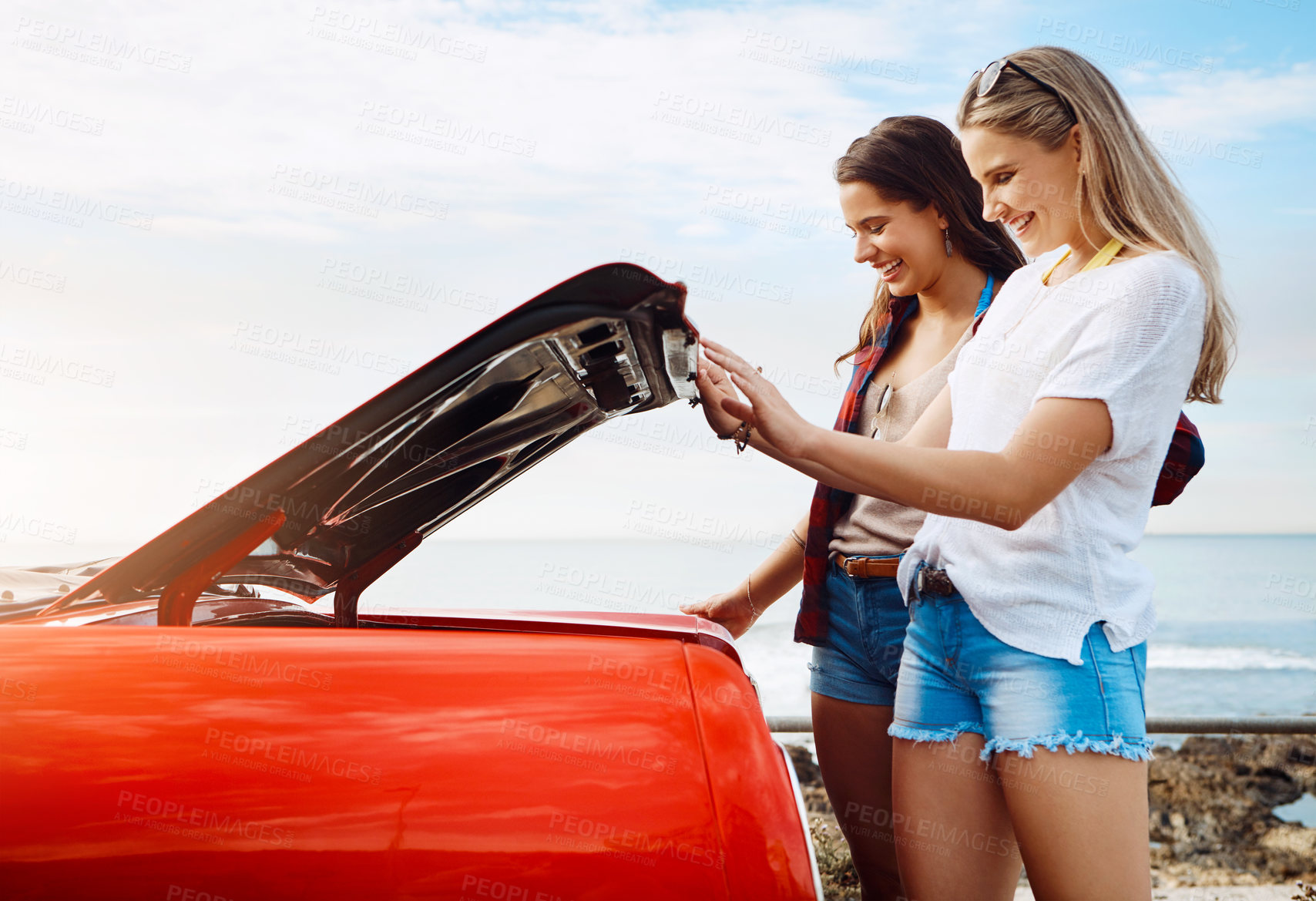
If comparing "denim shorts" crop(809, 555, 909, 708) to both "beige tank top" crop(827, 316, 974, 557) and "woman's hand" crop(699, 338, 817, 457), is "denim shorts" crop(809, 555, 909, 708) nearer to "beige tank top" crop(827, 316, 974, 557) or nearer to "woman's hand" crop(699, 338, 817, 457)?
"beige tank top" crop(827, 316, 974, 557)

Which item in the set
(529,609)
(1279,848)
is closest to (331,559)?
(529,609)

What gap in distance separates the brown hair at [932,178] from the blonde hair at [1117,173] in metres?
0.68

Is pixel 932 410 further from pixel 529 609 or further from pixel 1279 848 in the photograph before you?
pixel 1279 848

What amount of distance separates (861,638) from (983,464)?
31.2 inches

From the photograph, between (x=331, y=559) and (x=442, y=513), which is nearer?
(x=331, y=559)

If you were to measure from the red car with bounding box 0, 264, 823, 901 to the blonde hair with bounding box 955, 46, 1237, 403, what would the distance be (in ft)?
2.38

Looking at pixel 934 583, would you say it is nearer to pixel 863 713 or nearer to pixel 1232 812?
pixel 863 713

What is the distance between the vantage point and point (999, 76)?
1471mm

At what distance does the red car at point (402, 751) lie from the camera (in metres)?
0.98

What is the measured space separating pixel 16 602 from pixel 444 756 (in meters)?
1.13

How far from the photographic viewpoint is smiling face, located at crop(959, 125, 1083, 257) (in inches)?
56.7

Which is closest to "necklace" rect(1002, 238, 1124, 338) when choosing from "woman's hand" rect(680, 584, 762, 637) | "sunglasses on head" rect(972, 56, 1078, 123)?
"sunglasses on head" rect(972, 56, 1078, 123)

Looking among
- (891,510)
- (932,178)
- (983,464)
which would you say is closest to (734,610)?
(891,510)

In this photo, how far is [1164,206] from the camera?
1400 millimetres
